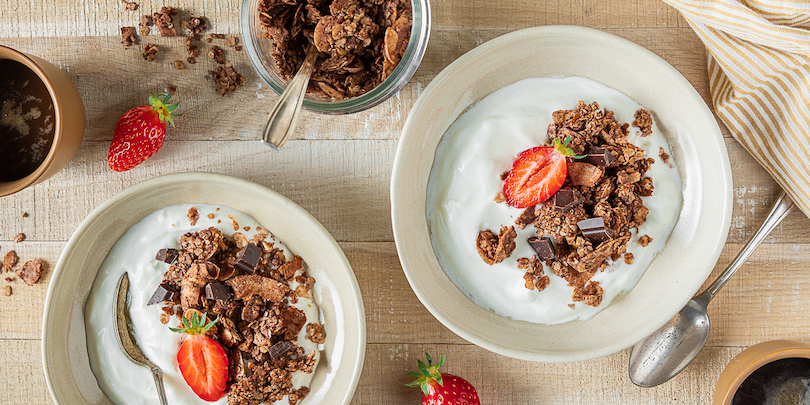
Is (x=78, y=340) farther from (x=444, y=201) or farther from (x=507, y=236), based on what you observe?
(x=507, y=236)

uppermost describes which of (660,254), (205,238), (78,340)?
(205,238)

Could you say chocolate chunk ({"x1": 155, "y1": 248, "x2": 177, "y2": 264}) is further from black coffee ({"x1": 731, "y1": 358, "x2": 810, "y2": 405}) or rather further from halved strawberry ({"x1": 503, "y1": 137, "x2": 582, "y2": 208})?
black coffee ({"x1": 731, "y1": 358, "x2": 810, "y2": 405})

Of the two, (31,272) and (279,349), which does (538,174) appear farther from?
(31,272)

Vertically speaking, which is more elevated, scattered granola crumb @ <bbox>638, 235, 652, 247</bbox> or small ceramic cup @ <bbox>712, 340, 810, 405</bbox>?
scattered granola crumb @ <bbox>638, 235, 652, 247</bbox>

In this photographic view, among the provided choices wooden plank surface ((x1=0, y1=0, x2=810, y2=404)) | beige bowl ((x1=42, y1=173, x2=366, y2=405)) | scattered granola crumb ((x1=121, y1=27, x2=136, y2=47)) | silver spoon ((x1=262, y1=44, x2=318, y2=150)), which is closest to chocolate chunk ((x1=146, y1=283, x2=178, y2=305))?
beige bowl ((x1=42, y1=173, x2=366, y2=405))

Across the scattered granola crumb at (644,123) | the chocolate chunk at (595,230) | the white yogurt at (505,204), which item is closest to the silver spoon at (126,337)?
the white yogurt at (505,204)

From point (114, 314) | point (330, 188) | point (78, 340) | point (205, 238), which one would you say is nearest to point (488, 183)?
point (330, 188)
